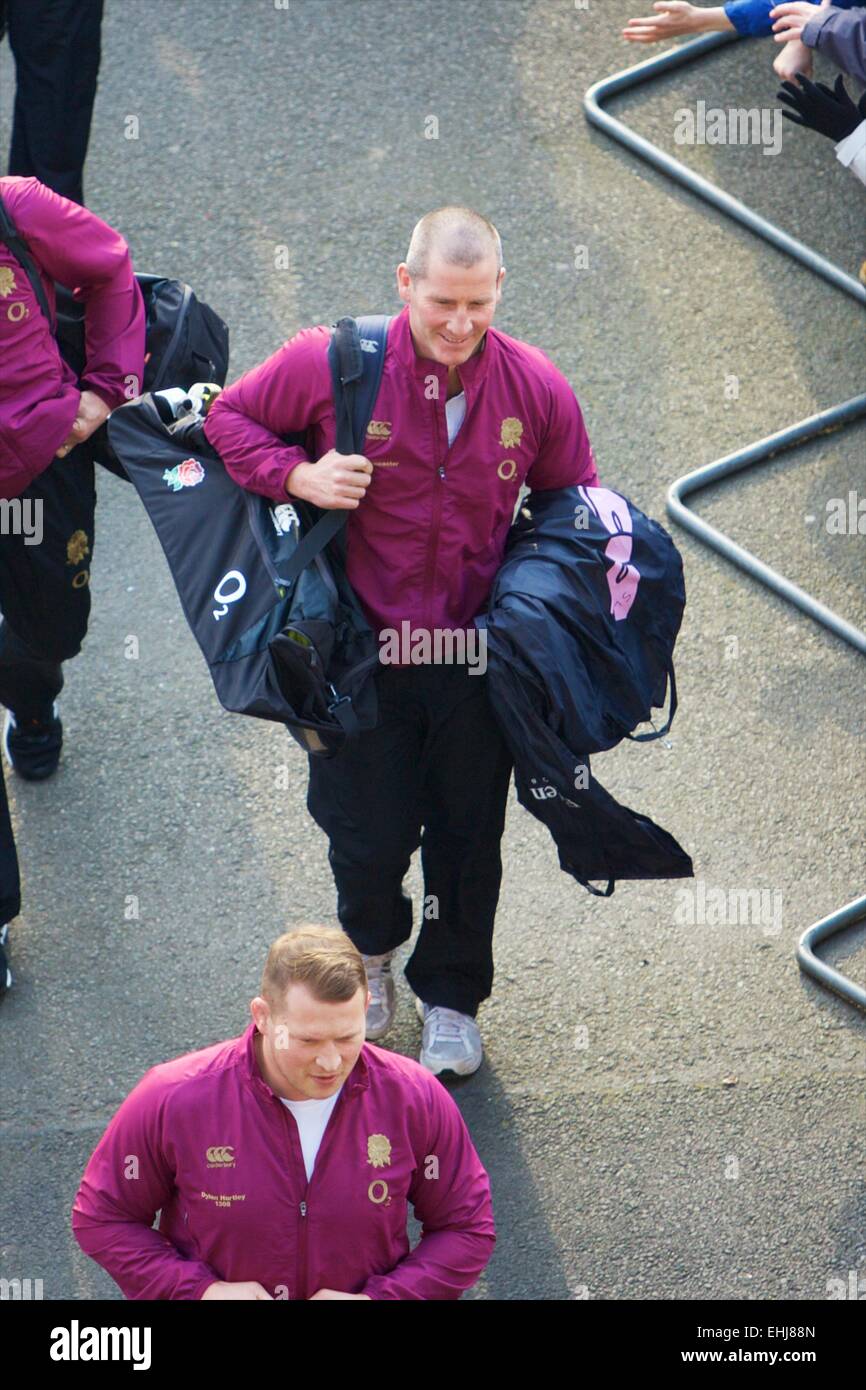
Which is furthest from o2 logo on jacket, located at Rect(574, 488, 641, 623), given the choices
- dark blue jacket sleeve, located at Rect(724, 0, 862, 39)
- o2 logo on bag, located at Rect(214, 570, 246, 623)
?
dark blue jacket sleeve, located at Rect(724, 0, 862, 39)

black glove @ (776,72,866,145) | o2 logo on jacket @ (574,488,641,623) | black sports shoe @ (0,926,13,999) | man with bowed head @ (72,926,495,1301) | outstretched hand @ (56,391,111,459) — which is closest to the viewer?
man with bowed head @ (72,926,495,1301)

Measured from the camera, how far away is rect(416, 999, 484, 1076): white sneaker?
503cm

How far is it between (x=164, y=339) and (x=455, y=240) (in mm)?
1264

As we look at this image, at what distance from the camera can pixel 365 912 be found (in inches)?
193

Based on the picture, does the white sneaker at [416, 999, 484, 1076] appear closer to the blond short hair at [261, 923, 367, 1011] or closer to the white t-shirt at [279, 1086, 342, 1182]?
the white t-shirt at [279, 1086, 342, 1182]

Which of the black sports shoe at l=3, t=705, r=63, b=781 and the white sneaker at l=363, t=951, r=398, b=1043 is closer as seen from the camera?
the white sneaker at l=363, t=951, r=398, b=1043

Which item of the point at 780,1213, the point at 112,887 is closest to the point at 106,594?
the point at 112,887

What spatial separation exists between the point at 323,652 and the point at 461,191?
418 cm

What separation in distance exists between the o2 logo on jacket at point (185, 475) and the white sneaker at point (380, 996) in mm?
1466

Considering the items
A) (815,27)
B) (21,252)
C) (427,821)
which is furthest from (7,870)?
(815,27)

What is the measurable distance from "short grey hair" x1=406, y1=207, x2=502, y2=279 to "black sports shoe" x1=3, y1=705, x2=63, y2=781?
2.37 m

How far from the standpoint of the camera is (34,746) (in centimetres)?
584

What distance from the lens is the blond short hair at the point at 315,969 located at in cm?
345
